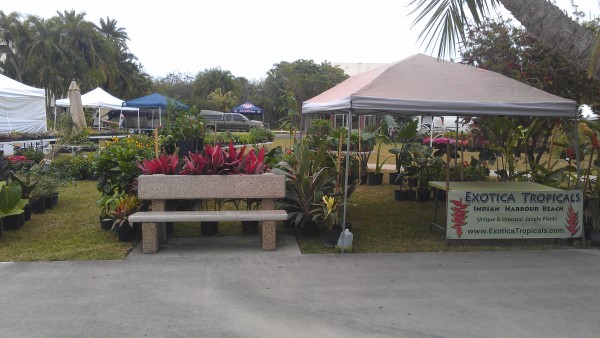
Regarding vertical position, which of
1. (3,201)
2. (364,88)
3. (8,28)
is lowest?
(3,201)

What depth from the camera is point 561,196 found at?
664 centimetres

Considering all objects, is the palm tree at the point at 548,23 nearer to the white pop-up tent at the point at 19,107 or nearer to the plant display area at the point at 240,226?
the plant display area at the point at 240,226

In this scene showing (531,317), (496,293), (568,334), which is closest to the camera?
(568,334)

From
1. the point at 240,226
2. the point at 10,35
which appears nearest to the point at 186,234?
the point at 240,226

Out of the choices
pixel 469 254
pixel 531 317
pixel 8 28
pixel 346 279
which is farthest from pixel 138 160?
pixel 8 28

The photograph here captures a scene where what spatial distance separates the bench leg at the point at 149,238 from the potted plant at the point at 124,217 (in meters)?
0.45

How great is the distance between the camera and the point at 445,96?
6.27 m

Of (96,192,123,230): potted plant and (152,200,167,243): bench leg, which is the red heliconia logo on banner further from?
(96,192,123,230): potted plant

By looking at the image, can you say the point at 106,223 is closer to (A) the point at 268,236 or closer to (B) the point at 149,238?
(B) the point at 149,238

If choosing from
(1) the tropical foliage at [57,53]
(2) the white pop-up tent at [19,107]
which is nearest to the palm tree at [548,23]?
(2) the white pop-up tent at [19,107]

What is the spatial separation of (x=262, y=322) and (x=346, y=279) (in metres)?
1.36

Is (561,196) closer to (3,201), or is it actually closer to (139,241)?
(139,241)

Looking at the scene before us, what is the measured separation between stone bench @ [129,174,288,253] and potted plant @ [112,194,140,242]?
374 millimetres

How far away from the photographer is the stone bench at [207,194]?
6242 millimetres
